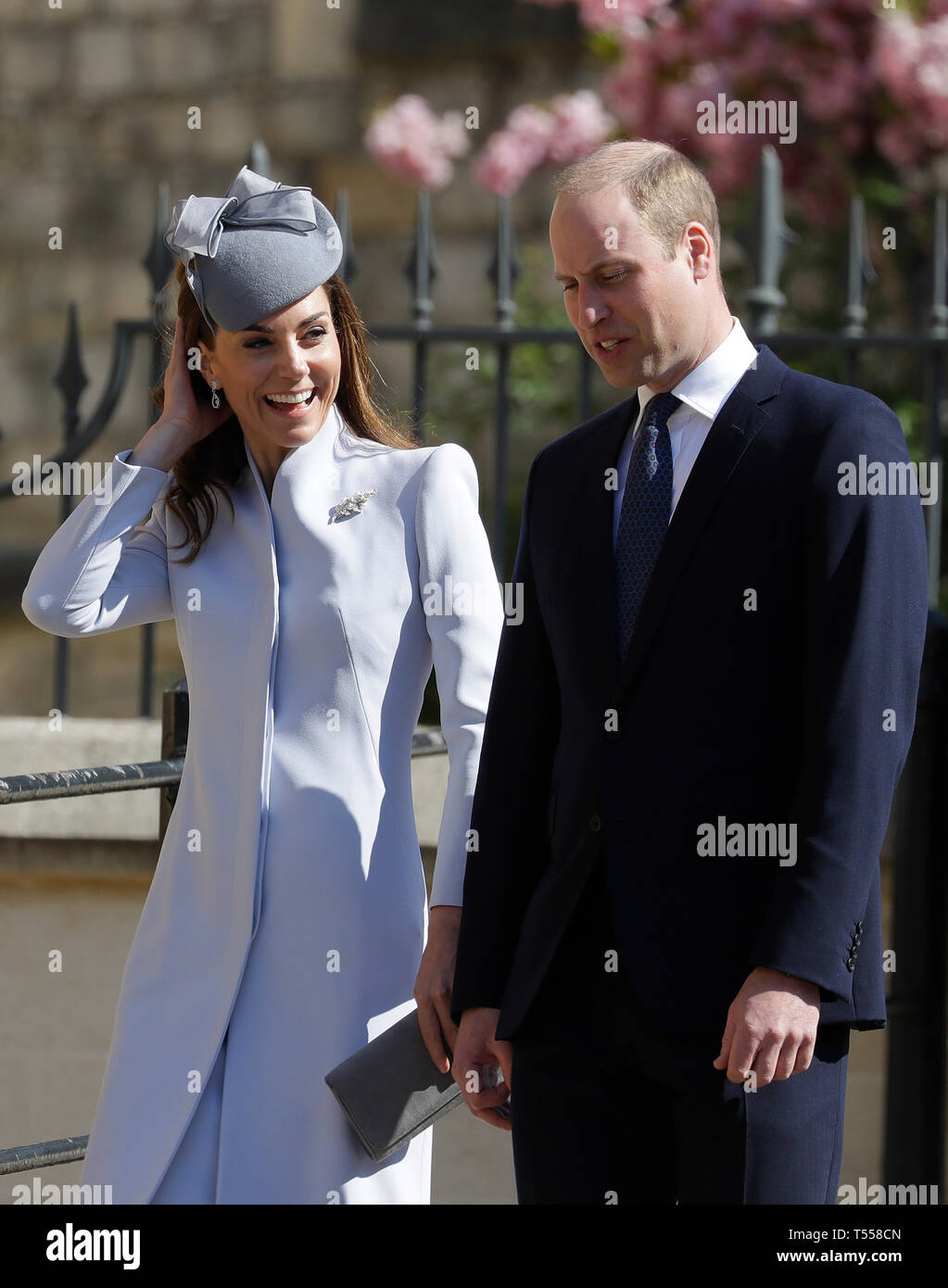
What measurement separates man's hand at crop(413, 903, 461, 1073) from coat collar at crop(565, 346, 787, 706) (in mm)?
403

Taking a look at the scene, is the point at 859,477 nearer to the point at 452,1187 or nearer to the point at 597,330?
the point at 597,330

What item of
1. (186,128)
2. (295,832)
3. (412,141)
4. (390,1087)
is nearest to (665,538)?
(295,832)

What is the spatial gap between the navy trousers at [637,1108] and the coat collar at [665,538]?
0.85ft

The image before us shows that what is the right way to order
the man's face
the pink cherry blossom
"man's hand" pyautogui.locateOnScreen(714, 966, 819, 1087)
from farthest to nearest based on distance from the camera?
the pink cherry blossom → the man's face → "man's hand" pyautogui.locateOnScreen(714, 966, 819, 1087)

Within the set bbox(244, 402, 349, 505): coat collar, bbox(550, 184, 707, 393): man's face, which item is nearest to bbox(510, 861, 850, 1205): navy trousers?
bbox(550, 184, 707, 393): man's face

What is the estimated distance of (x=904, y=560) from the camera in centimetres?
191

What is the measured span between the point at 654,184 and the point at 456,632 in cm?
62

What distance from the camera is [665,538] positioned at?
1991mm

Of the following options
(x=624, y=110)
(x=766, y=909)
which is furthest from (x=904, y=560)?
(x=624, y=110)

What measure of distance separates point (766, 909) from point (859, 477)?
48 centimetres

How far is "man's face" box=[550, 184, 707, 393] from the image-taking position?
195 cm

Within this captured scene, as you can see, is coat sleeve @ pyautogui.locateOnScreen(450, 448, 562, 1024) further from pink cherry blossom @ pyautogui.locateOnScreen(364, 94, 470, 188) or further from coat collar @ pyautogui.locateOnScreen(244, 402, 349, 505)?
pink cherry blossom @ pyautogui.locateOnScreen(364, 94, 470, 188)

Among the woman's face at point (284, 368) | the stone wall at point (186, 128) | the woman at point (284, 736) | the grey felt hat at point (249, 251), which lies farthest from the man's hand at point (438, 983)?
the stone wall at point (186, 128)

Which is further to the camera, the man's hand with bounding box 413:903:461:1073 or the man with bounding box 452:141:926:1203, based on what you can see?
the man's hand with bounding box 413:903:461:1073
